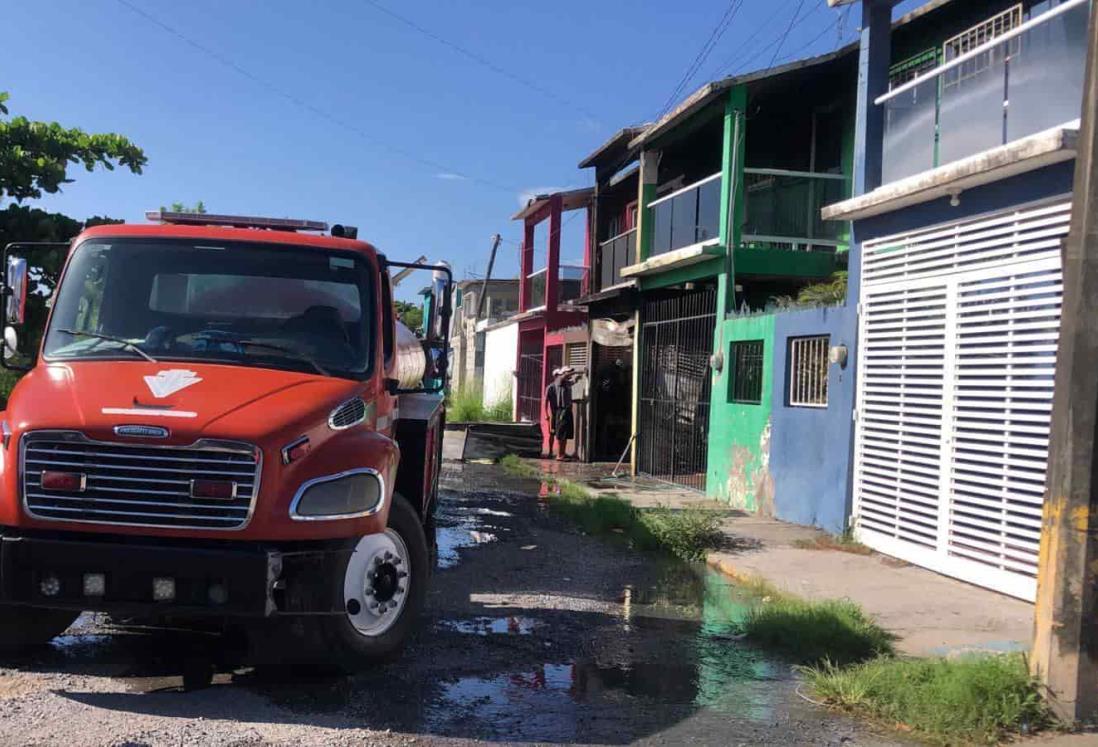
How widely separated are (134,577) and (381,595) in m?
1.26

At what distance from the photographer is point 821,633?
616 centimetres

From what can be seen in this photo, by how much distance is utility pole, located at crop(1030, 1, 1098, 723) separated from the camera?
449cm

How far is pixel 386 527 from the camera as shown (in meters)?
5.20

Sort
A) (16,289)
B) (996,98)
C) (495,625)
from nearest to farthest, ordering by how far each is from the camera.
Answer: (16,289) < (495,625) < (996,98)

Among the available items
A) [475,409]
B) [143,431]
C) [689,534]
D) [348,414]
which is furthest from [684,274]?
[475,409]

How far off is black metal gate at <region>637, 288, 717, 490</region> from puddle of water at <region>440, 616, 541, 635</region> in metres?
7.94

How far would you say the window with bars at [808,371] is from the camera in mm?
10805

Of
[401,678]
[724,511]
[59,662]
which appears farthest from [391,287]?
[724,511]

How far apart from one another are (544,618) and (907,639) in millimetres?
2408

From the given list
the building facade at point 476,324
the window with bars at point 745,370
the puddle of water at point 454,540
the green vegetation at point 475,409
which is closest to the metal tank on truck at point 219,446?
the puddle of water at point 454,540

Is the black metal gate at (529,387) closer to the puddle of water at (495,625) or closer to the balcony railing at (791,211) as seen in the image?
the balcony railing at (791,211)

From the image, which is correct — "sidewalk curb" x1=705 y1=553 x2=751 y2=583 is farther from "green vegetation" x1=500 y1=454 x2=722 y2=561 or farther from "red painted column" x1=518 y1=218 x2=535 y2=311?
"red painted column" x1=518 y1=218 x2=535 y2=311

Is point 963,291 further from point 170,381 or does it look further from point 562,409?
point 562,409

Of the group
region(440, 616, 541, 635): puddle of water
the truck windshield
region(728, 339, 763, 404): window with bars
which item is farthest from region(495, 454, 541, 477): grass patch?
the truck windshield
